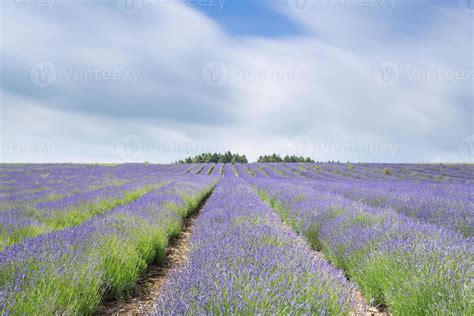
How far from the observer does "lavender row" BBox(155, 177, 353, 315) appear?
1.79 metres

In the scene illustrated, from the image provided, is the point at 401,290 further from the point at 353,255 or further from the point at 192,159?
the point at 192,159

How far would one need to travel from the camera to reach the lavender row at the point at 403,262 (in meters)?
2.27

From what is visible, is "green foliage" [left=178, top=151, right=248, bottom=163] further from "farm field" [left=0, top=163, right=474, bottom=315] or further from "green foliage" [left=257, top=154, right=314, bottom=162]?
"farm field" [left=0, top=163, right=474, bottom=315]

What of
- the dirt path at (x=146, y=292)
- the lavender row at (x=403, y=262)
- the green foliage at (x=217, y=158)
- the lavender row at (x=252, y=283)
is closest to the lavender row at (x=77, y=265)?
the dirt path at (x=146, y=292)

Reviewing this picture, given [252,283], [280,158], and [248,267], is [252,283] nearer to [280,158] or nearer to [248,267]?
[248,267]

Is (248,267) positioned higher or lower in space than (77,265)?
higher

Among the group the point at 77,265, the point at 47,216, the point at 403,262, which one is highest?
the point at 403,262

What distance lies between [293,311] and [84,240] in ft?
8.37

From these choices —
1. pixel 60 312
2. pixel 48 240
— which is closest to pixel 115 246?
pixel 48 240

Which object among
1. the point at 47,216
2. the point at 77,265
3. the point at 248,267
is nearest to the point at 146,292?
the point at 77,265

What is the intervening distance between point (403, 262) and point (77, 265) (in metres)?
2.76

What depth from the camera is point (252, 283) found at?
2.07m

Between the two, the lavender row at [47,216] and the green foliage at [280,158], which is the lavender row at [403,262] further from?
the green foliage at [280,158]

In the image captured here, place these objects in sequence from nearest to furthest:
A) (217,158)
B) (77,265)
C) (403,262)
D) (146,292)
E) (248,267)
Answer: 1. (248,267)
2. (77,265)
3. (403,262)
4. (146,292)
5. (217,158)
